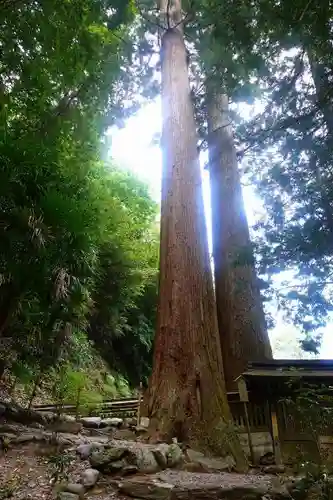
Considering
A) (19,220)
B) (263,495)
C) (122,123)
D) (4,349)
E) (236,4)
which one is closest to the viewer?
(263,495)

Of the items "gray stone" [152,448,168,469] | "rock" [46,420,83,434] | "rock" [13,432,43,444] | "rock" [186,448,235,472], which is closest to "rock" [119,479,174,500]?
"gray stone" [152,448,168,469]

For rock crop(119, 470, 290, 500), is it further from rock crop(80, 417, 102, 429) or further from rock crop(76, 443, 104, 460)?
rock crop(80, 417, 102, 429)

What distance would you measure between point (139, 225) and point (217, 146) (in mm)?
3966

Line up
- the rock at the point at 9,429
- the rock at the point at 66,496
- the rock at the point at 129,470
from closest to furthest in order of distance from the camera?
the rock at the point at 66,496 < the rock at the point at 129,470 < the rock at the point at 9,429

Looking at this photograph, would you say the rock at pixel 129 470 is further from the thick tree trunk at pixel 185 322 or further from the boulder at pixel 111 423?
the boulder at pixel 111 423

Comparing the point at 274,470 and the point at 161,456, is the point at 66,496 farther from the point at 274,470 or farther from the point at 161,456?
the point at 274,470

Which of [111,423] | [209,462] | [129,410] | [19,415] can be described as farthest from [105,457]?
[129,410]

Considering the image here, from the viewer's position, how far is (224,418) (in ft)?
17.1

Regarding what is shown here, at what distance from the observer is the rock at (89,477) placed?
3.53m

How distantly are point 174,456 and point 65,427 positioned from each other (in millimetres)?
2050

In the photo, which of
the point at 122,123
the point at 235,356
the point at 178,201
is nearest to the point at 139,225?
the point at 122,123

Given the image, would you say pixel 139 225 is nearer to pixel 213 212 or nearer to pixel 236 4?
pixel 213 212

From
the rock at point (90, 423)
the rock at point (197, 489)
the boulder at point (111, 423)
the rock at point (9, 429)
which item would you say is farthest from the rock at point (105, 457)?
the boulder at point (111, 423)

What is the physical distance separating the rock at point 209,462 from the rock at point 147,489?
1.01 metres
